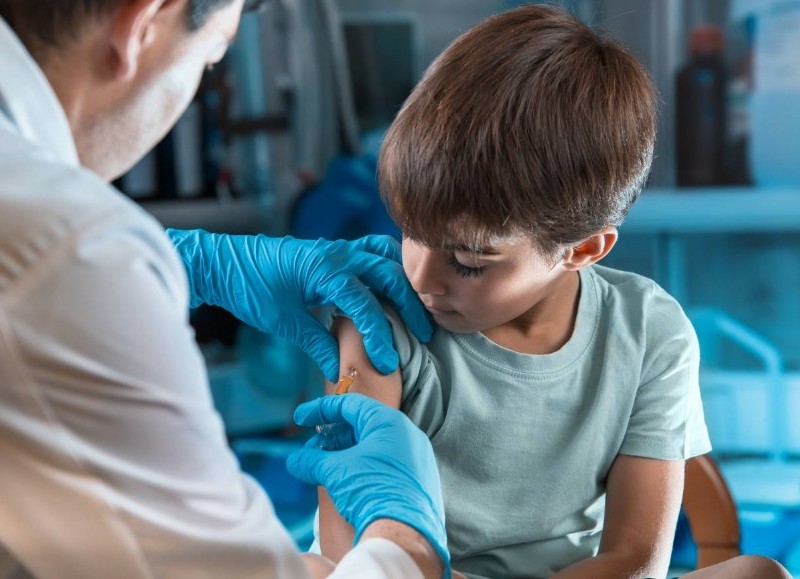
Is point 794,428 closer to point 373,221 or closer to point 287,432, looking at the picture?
point 373,221

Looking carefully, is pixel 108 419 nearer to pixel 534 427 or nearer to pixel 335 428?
pixel 335 428

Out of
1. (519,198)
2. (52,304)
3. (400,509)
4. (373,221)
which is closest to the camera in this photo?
(52,304)

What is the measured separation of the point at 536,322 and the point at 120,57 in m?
0.65

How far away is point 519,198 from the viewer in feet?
3.57

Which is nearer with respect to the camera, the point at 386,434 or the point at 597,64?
the point at 386,434

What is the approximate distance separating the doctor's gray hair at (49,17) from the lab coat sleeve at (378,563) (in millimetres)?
499

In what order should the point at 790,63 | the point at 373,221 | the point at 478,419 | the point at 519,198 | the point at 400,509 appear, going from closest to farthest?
1. the point at 400,509
2. the point at 519,198
3. the point at 478,419
4. the point at 790,63
5. the point at 373,221

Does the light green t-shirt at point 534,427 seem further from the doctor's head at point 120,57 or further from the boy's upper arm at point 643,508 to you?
the doctor's head at point 120,57

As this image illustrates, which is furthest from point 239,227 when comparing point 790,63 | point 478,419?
point 478,419

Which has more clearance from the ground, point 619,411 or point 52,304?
point 52,304

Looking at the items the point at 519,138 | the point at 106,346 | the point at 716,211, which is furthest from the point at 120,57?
the point at 716,211

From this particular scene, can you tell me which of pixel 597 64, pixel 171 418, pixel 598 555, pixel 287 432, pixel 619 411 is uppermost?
pixel 597 64

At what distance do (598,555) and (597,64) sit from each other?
1.92ft

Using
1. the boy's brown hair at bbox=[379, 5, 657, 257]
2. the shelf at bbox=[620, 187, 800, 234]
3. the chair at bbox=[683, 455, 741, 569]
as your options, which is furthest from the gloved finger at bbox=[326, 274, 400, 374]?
the shelf at bbox=[620, 187, 800, 234]
